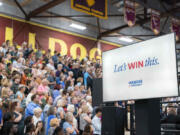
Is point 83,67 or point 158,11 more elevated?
point 158,11

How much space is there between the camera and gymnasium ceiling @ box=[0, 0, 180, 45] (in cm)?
1677

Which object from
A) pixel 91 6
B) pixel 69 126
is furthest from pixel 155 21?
pixel 69 126

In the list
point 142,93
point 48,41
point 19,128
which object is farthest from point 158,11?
point 142,93

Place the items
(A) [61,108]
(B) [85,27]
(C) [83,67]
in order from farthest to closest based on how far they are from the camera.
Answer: (B) [85,27], (C) [83,67], (A) [61,108]

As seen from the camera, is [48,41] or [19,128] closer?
[19,128]

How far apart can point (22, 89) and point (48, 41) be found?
1039 cm

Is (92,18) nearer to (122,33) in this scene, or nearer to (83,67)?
(122,33)

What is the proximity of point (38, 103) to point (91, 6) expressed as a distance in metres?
5.88

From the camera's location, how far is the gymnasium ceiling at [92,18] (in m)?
16.8

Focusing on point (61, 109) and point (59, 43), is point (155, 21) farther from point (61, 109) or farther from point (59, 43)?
point (61, 109)

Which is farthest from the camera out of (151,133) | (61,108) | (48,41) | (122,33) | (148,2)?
(122,33)

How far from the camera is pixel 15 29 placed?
16.8 meters

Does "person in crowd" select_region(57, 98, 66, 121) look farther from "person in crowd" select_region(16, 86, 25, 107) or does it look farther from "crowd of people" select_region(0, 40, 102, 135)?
"person in crowd" select_region(16, 86, 25, 107)

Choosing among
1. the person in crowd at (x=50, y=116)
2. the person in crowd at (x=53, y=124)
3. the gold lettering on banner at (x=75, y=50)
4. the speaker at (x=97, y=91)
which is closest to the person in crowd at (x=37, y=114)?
the person in crowd at (x=50, y=116)
